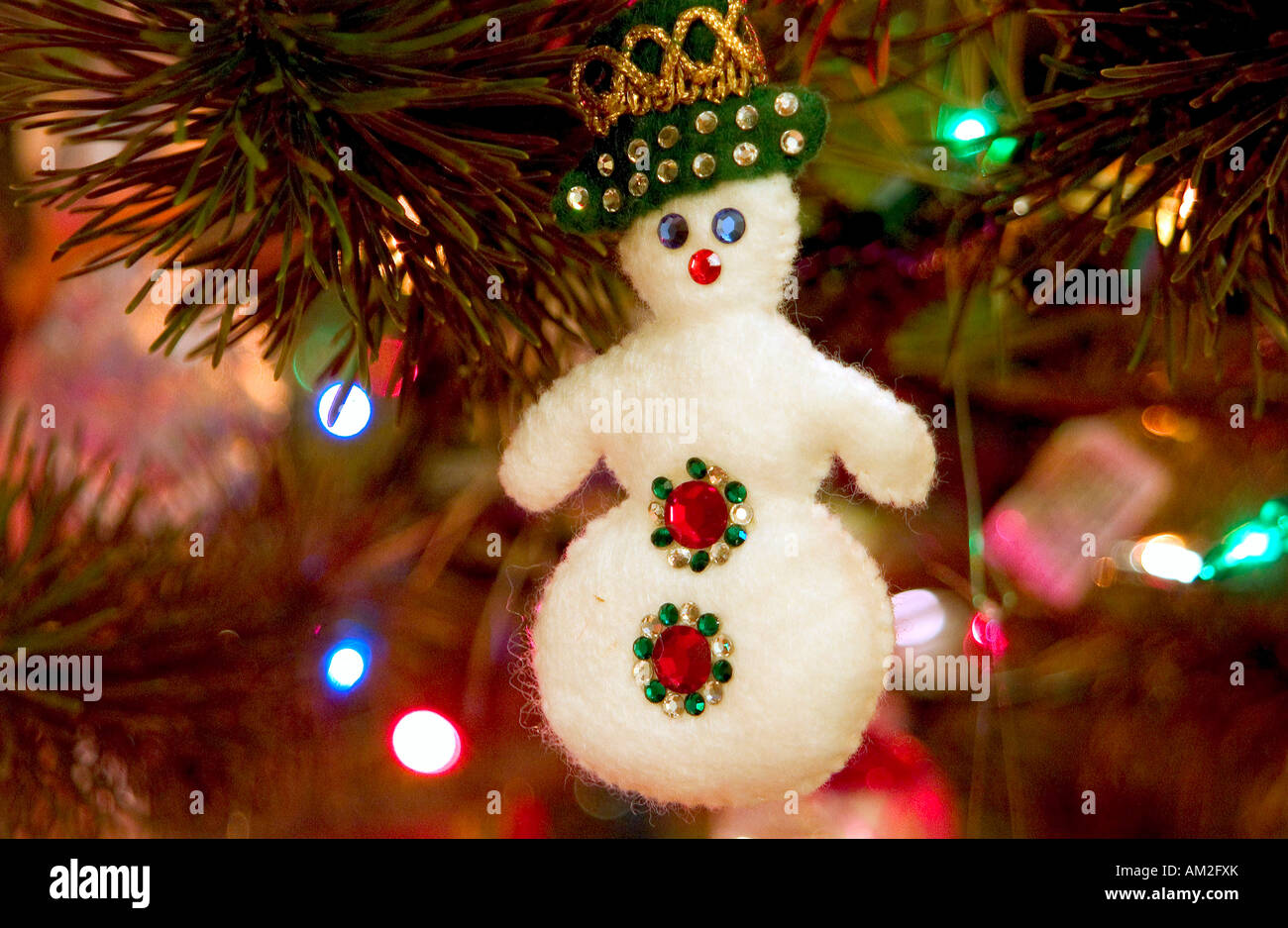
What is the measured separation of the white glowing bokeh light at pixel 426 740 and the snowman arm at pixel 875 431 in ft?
1.08

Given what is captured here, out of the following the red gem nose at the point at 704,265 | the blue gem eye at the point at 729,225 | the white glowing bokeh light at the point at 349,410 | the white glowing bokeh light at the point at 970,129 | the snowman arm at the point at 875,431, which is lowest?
the snowman arm at the point at 875,431

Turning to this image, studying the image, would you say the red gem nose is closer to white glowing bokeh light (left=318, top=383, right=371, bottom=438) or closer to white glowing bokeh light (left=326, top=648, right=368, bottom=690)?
white glowing bokeh light (left=318, top=383, right=371, bottom=438)

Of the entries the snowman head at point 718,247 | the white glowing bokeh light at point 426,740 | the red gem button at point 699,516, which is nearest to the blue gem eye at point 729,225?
the snowman head at point 718,247

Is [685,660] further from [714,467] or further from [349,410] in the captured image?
[349,410]

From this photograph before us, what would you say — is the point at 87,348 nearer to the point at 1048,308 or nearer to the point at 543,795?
the point at 543,795

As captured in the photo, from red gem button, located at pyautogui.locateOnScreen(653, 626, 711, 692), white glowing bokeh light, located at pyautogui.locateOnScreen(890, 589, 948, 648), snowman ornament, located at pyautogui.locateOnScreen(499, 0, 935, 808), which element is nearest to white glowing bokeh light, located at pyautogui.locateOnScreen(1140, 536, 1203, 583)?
white glowing bokeh light, located at pyautogui.locateOnScreen(890, 589, 948, 648)

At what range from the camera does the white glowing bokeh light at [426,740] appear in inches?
24.9

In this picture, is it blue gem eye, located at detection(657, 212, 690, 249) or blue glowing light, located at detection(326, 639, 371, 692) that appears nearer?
blue gem eye, located at detection(657, 212, 690, 249)

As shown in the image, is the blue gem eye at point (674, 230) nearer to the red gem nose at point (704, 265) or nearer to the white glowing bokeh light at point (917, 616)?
the red gem nose at point (704, 265)

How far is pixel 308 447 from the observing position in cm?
67

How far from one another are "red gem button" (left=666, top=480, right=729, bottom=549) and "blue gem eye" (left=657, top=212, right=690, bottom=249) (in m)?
0.12

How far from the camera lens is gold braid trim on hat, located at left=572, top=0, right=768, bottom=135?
1.42 feet

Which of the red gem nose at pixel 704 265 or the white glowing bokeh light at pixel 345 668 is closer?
the red gem nose at pixel 704 265
